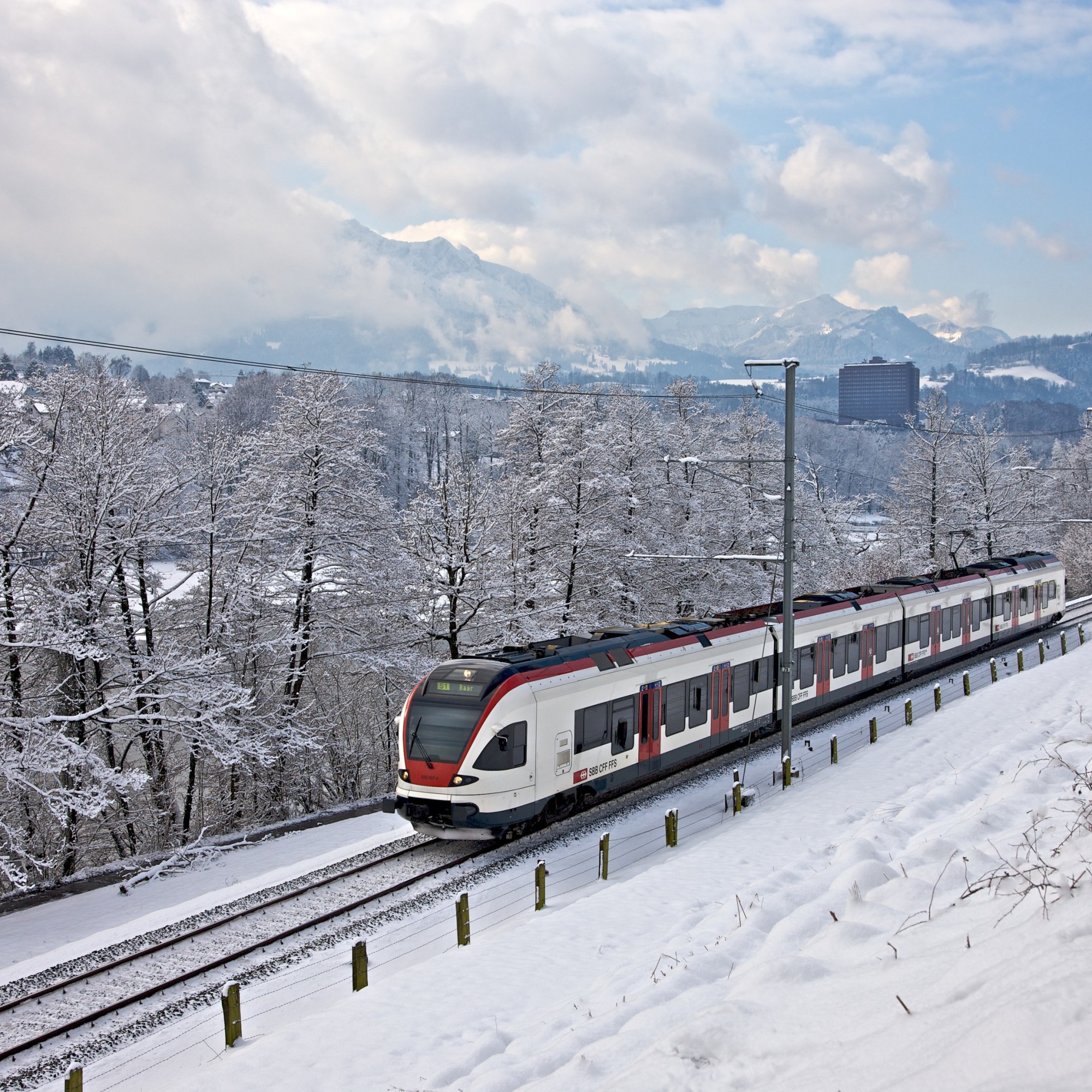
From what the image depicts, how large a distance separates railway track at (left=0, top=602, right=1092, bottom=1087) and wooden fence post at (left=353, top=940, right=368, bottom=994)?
207 cm

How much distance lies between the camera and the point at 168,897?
48.5ft

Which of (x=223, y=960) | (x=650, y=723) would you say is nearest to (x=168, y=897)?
(x=223, y=960)

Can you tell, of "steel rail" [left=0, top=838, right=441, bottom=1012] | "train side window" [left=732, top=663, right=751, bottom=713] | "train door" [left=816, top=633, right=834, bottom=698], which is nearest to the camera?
"steel rail" [left=0, top=838, right=441, bottom=1012]

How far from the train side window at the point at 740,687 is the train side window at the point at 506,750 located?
24.4ft

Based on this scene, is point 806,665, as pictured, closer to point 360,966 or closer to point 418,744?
point 418,744

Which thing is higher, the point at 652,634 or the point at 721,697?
the point at 652,634

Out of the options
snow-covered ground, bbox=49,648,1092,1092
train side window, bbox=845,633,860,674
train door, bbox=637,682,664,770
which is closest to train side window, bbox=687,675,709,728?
train door, bbox=637,682,664,770

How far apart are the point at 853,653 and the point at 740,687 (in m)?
5.85

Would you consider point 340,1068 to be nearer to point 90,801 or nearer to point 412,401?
point 90,801

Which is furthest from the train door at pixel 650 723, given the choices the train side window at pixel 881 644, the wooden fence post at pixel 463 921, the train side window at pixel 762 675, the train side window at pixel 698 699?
the train side window at pixel 881 644

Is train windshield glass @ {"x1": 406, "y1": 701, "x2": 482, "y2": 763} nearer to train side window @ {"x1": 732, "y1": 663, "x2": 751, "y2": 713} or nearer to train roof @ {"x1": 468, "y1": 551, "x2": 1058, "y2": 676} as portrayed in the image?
train roof @ {"x1": 468, "y1": 551, "x2": 1058, "y2": 676}

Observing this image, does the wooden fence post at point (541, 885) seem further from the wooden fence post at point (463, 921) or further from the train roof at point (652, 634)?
the train roof at point (652, 634)

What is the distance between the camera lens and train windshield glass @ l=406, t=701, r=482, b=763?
14.3 metres

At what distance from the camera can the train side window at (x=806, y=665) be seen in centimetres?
2223
